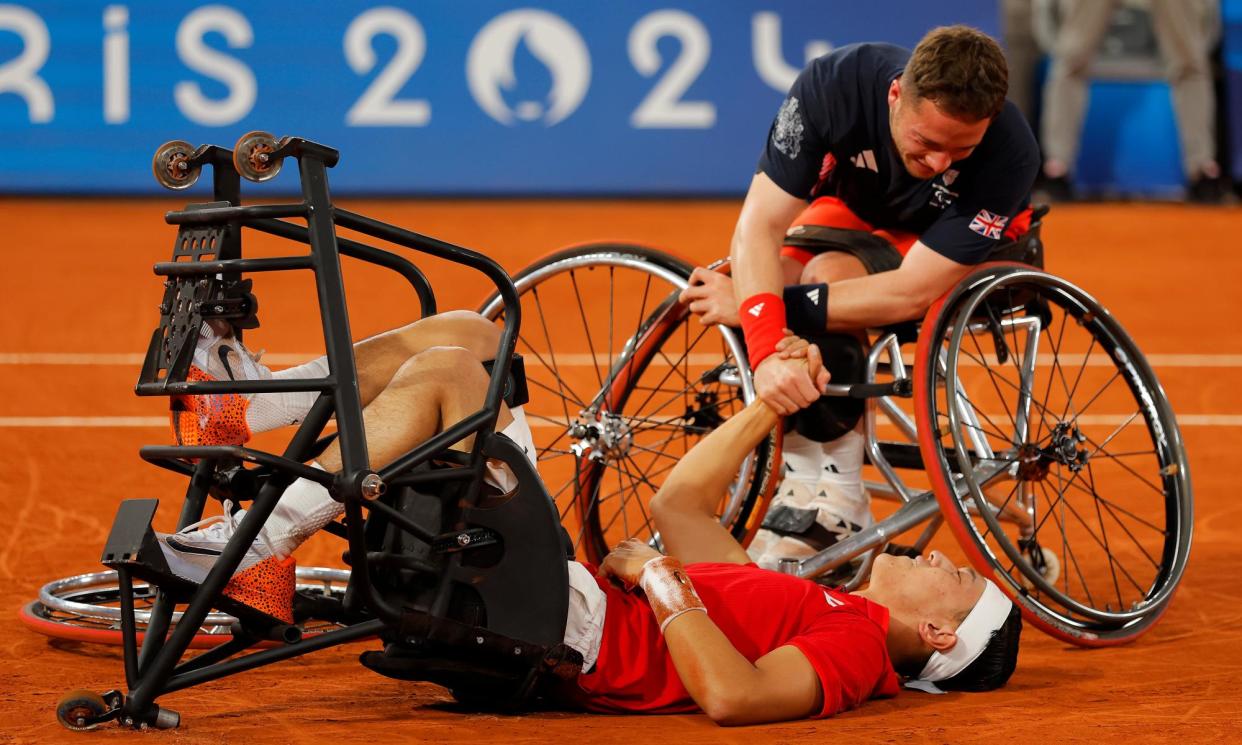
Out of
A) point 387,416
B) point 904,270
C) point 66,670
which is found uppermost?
point 904,270

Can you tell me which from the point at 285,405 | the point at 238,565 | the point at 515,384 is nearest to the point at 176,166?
the point at 285,405

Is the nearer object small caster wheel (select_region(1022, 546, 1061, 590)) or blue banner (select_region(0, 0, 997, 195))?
small caster wheel (select_region(1022, 546, 1061, 590))

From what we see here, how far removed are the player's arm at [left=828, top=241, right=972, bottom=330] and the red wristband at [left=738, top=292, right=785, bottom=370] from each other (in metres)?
0.19

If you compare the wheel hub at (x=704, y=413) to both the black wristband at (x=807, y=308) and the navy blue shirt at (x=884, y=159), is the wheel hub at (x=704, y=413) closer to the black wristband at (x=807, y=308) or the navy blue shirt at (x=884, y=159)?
the black wristband at (x=807, y=308)

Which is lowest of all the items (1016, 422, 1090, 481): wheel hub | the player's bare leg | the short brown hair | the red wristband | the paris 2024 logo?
the player's bare leg

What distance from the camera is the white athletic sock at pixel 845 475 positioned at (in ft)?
17.5

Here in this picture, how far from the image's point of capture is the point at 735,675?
153 inches

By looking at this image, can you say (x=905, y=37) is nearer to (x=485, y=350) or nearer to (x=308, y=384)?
(x=485, y=350)

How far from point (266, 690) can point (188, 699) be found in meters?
0.21

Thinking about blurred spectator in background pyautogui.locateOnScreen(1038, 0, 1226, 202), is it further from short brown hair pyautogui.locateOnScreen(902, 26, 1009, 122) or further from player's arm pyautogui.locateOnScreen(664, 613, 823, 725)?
player's arm pyautogui.locateOnScreen(664, 613, 823, 725)

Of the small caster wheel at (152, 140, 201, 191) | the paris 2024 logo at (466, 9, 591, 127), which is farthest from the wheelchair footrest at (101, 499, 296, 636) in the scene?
the paris 2024 logo at (466, 9, 591, 127)

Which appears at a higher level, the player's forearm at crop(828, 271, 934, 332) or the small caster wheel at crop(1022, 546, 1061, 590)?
the player's forearm at crop(828, 271, 934, 332)

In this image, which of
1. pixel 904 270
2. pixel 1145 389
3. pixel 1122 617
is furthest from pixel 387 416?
pixel 1145 389

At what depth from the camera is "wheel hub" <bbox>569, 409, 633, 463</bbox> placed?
17.5 feet
